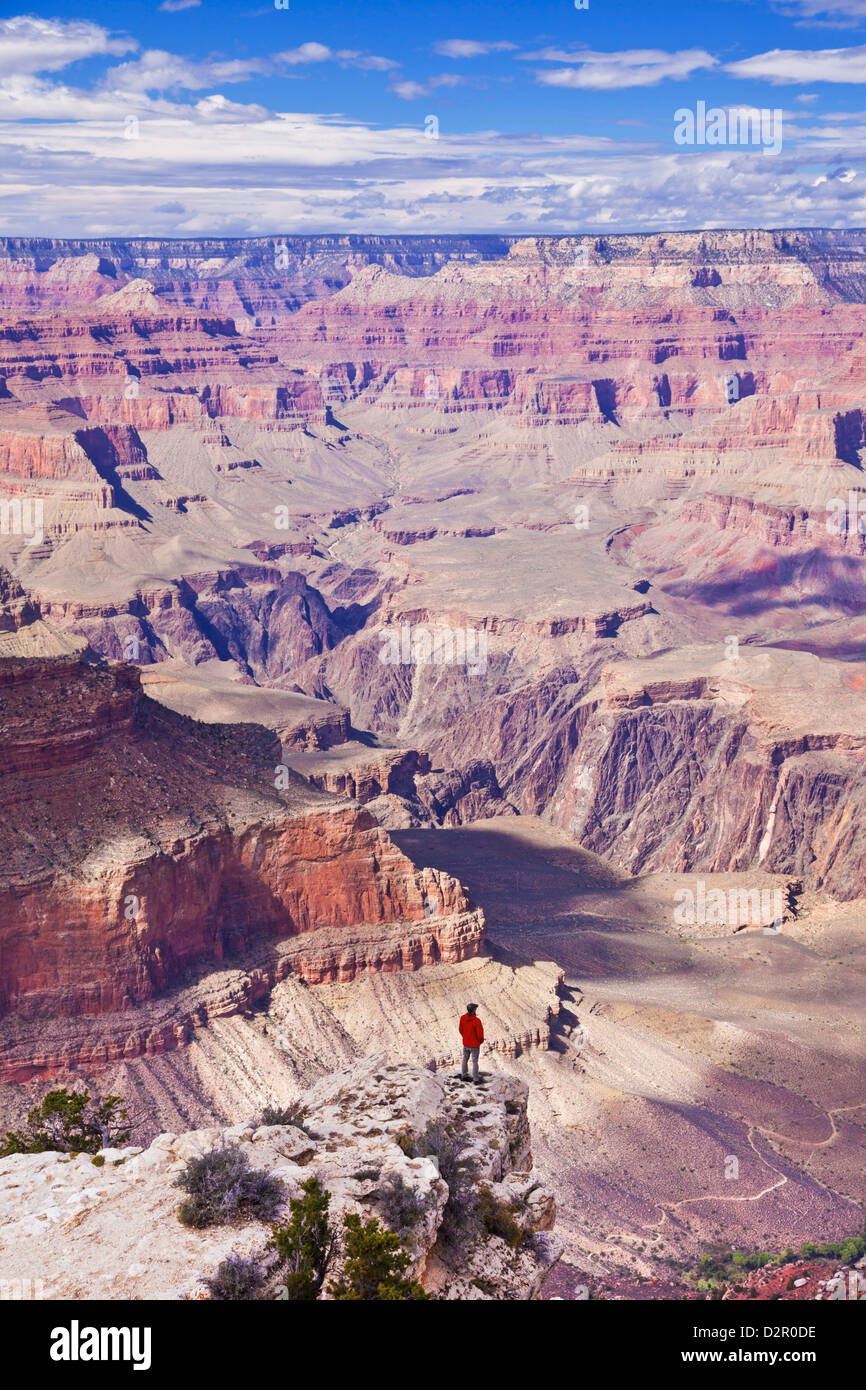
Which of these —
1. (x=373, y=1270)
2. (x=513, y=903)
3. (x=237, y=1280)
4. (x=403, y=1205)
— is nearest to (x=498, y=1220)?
(x=403, y=1205)

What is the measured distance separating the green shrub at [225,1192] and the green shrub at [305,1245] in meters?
0.44

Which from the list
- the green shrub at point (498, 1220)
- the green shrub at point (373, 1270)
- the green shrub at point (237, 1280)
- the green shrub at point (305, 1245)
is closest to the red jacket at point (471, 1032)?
the green shrub at point (498, 1220)

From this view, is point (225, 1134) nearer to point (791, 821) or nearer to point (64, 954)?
point (64, 954)

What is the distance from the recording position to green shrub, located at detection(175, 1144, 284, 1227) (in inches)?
774

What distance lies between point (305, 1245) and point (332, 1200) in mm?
1525

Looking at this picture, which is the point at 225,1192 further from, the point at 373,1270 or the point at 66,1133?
the point at 66,1133

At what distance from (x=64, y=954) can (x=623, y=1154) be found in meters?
20.6

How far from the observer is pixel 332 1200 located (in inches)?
803

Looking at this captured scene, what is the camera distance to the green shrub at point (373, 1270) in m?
18.5

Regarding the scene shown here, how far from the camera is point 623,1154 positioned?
47125mm

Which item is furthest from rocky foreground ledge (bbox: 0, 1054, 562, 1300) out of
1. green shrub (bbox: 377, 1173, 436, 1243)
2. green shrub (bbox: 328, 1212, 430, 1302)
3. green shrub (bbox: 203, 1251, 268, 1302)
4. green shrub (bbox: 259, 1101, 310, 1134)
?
green shrub (bbox: 328, 1212, 430, 1302)
